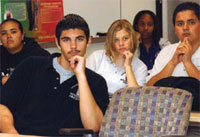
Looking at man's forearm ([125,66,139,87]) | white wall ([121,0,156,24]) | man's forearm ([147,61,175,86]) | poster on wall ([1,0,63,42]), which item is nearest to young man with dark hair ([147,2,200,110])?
man's forearm ([147,61,175,86])

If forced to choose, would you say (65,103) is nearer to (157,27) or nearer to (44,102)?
(44,102)

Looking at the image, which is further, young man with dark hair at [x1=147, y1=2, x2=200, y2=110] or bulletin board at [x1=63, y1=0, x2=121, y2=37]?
bulletin board at [x1=63, y1=0, x2=121, y2=37]

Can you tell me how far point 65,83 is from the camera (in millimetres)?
2527

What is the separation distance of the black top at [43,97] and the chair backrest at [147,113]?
0.22 m

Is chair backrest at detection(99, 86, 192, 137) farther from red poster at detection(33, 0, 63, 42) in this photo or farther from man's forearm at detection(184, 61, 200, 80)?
red poster at detection(33, 0, 63, 42)

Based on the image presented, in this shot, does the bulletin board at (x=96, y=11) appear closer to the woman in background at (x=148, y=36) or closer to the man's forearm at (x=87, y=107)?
→ the woman in background at (x=148, y=36)

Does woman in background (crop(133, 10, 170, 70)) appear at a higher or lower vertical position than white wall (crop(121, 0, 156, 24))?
lower

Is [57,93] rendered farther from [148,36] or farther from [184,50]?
[148,36]

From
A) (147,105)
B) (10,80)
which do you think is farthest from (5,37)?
(147,105)

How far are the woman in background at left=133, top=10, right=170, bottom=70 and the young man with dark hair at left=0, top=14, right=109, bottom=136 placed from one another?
2.36 meters

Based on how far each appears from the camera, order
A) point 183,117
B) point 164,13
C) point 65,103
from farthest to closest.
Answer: point 164,13
point 65,103
point 183,117

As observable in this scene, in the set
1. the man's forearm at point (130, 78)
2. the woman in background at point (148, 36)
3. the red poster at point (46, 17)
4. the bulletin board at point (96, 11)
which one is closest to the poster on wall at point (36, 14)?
the red poster at point (46, 17)

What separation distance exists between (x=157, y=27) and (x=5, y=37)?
1786 millimetres

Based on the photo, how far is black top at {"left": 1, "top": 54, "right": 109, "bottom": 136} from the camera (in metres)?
2.46
